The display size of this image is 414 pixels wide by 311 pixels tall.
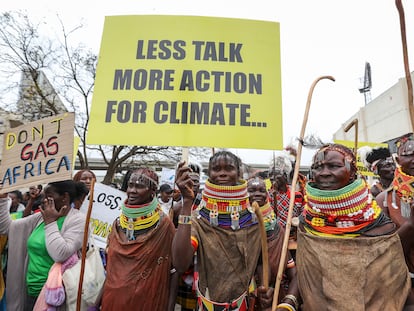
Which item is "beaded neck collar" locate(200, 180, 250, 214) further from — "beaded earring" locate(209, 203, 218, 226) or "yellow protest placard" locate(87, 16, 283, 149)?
"yellow protest placard" locate(87, 16, 283, 149)

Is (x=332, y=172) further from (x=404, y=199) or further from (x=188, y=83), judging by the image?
(x=188, y=83)

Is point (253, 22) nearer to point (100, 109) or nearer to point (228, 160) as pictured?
point (228, 160)

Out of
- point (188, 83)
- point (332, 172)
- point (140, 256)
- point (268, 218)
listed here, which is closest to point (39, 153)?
point (140, 256)

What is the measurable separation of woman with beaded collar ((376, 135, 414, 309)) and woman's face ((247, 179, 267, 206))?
932mm

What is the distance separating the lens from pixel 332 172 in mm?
1855

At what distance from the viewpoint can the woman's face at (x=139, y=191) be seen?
253 centimetres

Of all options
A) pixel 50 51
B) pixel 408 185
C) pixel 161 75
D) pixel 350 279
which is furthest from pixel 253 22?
pixel 50 51

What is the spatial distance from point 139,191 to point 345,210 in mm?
1533

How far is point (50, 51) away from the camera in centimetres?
1377

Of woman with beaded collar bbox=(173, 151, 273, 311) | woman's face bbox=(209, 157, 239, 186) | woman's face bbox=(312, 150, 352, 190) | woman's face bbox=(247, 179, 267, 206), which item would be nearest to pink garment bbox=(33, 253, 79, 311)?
woman with beaded collar bbox=(173, 151, 273, 311)

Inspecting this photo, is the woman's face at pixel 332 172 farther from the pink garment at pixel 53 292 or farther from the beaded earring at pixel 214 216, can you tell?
the pink garment at pixel 53 292

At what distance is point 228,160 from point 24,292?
2.19 meters

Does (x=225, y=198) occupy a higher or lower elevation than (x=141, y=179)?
lower

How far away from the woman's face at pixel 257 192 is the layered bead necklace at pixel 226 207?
1.83 ft
